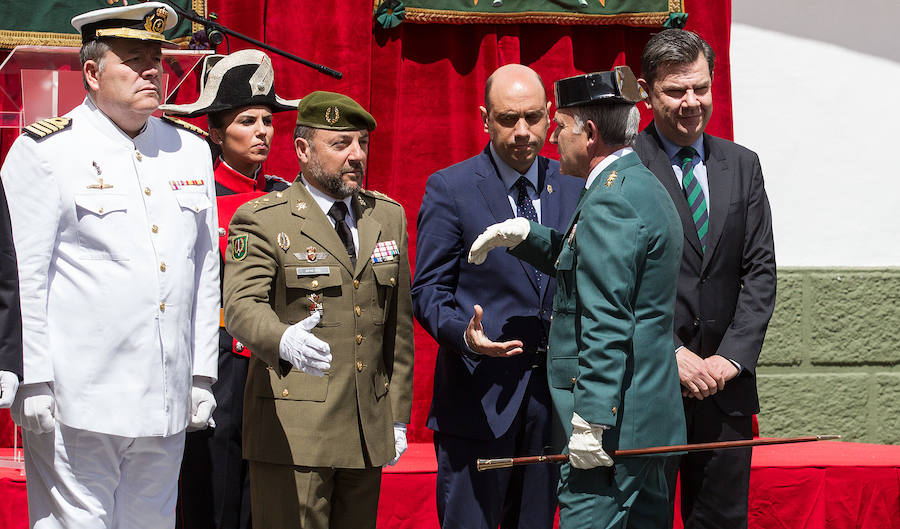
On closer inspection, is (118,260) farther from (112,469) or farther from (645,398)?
(645,398)

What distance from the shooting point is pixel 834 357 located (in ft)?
16.8

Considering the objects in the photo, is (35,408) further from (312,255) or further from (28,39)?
(28,39)

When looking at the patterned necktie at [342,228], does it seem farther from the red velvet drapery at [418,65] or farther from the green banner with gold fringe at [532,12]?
the green banner with gold fringe at [532,12]

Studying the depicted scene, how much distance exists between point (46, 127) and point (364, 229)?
33.5 inches

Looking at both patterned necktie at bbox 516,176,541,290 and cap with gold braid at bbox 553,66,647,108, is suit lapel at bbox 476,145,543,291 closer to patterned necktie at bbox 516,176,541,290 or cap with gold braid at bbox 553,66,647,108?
patterned necktie at bbox 516,176,541,290

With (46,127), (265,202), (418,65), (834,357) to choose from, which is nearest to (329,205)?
(265,202)

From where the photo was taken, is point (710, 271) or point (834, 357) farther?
point (834, 357)

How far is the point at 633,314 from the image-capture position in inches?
105

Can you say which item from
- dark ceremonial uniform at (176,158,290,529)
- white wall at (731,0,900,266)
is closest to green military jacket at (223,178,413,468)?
dark ceremonial uniform at (176,158,290,529)

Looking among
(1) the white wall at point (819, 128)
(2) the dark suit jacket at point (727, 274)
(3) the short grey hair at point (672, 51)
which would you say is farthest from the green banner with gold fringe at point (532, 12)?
(2) the dark suit jacket at point (727, 274)

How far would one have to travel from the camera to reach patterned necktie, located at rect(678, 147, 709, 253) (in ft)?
10.7

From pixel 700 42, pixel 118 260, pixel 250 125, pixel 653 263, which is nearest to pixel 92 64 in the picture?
pixel 118 260

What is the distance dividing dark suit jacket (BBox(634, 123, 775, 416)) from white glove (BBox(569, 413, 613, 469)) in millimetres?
729

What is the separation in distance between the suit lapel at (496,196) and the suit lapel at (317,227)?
0.51m
